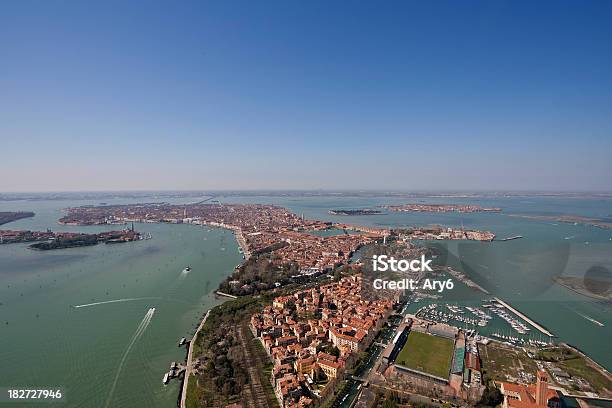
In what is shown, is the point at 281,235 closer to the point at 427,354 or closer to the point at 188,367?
the point at 188,367

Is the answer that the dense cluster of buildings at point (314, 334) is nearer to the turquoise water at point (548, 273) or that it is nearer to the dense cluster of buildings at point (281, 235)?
the turquoise water at point (548, 273)

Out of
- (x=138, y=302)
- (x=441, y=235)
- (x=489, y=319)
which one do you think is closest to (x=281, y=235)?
(x=441, y=235)

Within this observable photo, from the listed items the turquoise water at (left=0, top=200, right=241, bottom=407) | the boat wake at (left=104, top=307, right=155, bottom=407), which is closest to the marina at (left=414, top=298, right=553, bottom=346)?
the turquoise water at (left=0, top=200, right=241, bottom=407)

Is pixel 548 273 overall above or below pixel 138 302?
above

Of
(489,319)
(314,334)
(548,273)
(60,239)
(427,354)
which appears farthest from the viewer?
(60,239)

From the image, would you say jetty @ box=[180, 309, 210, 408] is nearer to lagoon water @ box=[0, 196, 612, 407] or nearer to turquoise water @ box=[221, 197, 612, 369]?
lagoon water @ box=[0, 196, 612, 407]

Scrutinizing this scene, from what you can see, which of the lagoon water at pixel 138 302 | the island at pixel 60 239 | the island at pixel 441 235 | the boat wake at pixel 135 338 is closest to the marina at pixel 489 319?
the lagoon water at pixel 138 302
